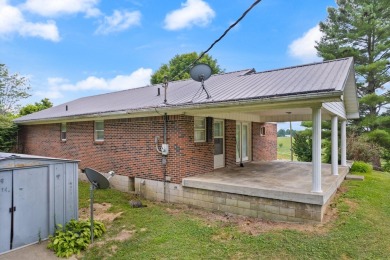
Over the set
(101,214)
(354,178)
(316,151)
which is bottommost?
(101,214)

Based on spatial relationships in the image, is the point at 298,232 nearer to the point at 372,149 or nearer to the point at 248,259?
the point at 248,259

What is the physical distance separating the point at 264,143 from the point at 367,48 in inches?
465

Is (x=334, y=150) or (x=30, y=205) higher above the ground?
(x=334, y=150)

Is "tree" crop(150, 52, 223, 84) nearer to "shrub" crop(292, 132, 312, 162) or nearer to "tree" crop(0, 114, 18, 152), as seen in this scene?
"shrub" crop(292, 132, 312, 162)

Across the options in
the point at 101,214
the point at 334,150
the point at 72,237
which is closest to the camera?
the point at 72,237

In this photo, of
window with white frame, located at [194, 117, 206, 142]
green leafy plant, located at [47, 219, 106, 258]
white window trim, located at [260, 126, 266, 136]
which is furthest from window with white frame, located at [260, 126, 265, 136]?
green leafy plant, located at [47, 219, 106, 258]

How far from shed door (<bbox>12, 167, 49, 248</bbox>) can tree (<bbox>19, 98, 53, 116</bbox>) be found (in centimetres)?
1777

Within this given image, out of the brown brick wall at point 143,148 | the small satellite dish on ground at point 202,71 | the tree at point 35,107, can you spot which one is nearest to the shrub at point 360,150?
the brown brick wall at point 143,148

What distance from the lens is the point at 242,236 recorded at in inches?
197

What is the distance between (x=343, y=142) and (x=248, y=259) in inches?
339

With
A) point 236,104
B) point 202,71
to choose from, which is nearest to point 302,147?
point 202,71

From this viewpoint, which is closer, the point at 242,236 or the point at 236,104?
the point at 242,236

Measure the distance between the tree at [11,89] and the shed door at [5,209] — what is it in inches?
1103

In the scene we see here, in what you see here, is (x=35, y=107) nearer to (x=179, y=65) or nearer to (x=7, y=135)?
(x=7, y=135)
